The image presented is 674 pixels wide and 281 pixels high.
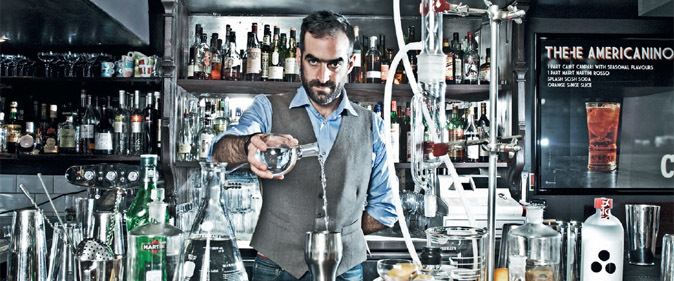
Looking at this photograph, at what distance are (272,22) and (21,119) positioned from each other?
132 cm

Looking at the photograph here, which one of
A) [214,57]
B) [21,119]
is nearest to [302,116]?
[214,57]

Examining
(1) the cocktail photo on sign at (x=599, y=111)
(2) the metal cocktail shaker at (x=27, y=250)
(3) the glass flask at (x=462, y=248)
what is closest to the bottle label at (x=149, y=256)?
(2) the metal cocktail shaker at (x=27, y=250)

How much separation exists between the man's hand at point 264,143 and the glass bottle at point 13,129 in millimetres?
2202

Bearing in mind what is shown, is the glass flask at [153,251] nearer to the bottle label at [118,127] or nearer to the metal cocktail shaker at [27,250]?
the metal cocktail shaker at [27,250]

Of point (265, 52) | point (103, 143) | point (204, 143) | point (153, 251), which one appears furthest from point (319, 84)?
point (153, 251)

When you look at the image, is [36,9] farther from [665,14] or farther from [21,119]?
[665,14]

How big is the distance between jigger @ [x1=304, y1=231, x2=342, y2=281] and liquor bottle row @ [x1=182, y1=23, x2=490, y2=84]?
204 centimetres

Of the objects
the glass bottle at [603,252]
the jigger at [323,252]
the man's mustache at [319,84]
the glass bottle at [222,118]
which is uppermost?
the man's mustache at [319,84]

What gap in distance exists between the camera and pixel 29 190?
354 cm

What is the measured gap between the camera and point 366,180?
239cm

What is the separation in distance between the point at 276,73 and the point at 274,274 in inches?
42.7

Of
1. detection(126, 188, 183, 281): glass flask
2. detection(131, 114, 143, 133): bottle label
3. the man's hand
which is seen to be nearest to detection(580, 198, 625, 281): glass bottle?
the man's hand

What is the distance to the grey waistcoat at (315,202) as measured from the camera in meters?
2.25

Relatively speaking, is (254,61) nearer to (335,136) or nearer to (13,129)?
(335,136)
